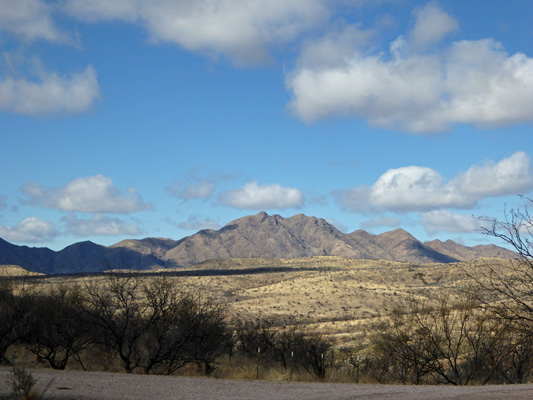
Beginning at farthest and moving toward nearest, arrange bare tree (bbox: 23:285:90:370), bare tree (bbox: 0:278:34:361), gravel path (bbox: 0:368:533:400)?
bare tree (bbox: 23:285:90:370)
bare tree (bbox: 0:278:34:361)
gravel path (bbox: 0:368:533:400)

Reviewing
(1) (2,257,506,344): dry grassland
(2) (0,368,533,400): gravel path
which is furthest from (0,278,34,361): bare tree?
(1) (2,257,506,344): dry grassland

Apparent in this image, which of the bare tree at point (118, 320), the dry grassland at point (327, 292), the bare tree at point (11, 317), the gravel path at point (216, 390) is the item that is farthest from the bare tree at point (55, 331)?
the dry grassland at point (327, 292)

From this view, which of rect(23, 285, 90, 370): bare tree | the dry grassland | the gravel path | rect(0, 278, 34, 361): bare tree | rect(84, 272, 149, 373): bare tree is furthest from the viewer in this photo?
the dry grassland

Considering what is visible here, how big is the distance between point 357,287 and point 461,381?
226ft

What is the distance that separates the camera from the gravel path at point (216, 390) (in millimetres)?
12266

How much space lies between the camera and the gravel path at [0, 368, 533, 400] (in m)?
Result: 12.3

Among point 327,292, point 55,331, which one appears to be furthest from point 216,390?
point 327,292

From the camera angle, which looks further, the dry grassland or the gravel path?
the dry grassland

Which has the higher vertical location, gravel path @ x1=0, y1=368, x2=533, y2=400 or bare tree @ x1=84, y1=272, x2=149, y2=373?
bare tree @ x1=84, y1=272, x2=149, y2=373

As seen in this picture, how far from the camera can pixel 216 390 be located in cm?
1347

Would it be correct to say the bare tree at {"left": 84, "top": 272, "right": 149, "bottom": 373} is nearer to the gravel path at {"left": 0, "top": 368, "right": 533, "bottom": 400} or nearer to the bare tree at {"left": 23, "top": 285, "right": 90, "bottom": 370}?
the bare tree at {"left": 23, "top": 285, "right": 90, "bottom": 370}

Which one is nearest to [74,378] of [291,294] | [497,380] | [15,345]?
[15,345]

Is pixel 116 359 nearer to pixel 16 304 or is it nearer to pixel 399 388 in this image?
pixel 16 304

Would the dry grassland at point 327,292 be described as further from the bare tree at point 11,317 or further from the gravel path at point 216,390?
the gravel path at point 216,390
